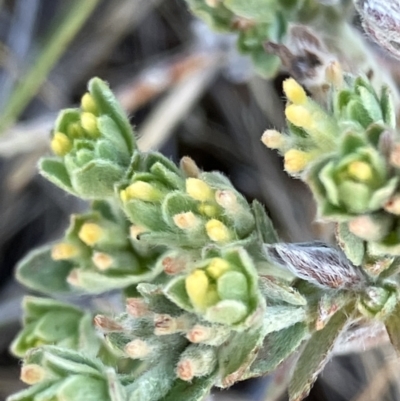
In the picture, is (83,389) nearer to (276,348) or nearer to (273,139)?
(276,348)

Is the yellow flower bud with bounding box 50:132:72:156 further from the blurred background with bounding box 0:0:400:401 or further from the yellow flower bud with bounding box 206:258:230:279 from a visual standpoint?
the blurred background with bounding box 0:0:400:401

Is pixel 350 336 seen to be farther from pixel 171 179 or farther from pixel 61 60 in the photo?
pixel 61 60

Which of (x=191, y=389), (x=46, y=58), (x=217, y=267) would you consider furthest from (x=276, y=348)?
(x=46, y=58)

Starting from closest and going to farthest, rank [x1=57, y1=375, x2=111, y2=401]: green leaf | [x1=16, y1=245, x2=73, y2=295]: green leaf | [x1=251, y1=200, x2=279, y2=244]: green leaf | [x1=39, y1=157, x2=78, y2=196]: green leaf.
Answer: [x1=57, y1=375, x2=111, y2=401]: green leaf, [x1=251, y1=200, x2=279, y2=244]: green leaf, [x1=39, y1=157, x2=78, y2=196]: green leaf, [x1=16, y1=245, x2=73, y2=295]: green leaf

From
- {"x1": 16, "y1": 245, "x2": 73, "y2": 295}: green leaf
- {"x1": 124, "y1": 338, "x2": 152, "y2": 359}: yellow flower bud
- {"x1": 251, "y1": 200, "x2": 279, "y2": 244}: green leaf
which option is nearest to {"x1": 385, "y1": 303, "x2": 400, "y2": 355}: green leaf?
{"x1": 251, "y1": 200, "x2": 279, "y2": 244}: green leaf

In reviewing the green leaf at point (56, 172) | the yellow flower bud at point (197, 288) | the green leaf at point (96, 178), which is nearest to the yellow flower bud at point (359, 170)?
the yellow flower bud at point (197, 288)

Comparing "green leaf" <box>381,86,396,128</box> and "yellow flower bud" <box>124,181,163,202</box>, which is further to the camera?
"yellow flower bud" <box>124,181,163,202</box>

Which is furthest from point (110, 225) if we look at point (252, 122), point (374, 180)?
point (252, 122)
